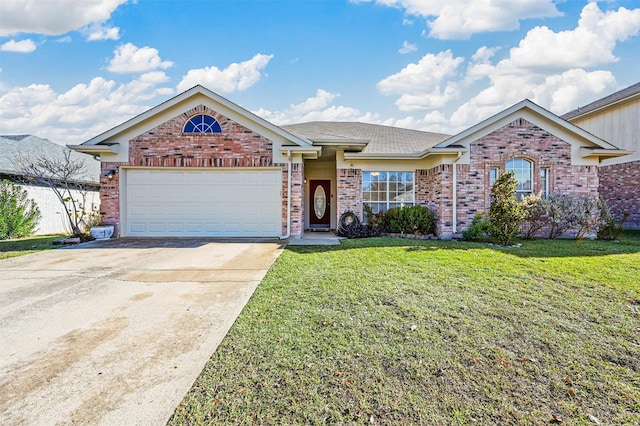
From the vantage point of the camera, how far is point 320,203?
1575 cm

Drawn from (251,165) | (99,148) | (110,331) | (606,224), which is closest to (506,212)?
(606,224)

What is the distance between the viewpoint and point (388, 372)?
9.00 ft

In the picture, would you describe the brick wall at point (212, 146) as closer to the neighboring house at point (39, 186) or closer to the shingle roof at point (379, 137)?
the shingle roof at point (379, 137)

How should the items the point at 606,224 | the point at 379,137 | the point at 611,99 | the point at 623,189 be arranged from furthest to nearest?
the point at 611,99 → the point at 623,189 → the point at 379,137 → the point at 606,224

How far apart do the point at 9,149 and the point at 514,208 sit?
802 inches

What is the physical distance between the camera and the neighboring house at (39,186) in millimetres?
13500

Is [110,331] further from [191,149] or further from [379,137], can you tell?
[379,137]

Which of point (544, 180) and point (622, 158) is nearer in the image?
point (544, 180)

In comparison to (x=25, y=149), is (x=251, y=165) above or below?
below

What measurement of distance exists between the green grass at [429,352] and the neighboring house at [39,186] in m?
11.5

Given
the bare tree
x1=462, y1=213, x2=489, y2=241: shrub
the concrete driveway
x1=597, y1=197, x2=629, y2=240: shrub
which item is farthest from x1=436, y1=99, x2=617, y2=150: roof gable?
the bare tree

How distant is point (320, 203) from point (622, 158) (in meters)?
14.2

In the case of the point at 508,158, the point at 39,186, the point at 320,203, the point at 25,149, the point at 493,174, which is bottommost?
the point at 320,203

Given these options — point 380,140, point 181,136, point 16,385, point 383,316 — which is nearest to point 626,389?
point 383,316
